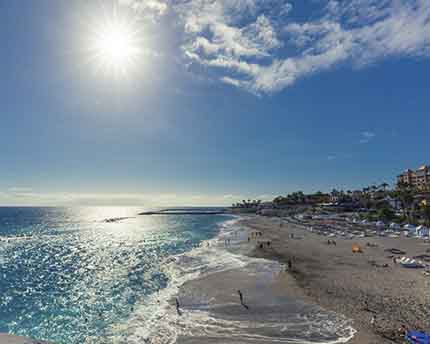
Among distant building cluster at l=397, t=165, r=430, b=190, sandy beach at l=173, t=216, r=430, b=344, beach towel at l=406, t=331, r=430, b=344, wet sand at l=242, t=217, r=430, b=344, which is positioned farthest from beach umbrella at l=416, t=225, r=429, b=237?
distant building cluster at l=397, t=165, r=430, b=190

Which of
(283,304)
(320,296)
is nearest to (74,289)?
(283,304)

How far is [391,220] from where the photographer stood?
212 ft

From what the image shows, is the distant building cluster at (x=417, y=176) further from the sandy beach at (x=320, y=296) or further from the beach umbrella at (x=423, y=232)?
the sandy beach at (x=320, y=296)

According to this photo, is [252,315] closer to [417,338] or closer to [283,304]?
[283,304]

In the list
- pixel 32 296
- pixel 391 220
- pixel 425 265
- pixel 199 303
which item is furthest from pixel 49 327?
pixel 391 220

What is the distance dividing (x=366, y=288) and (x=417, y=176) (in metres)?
146

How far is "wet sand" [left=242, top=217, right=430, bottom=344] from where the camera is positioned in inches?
588

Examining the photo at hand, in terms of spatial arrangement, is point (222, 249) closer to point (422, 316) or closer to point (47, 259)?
point (47, 259)

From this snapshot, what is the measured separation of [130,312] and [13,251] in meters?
41.5

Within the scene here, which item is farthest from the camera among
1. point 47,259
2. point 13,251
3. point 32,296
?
point 13,251

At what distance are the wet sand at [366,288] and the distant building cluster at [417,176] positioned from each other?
4420 inches

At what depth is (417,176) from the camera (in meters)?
134

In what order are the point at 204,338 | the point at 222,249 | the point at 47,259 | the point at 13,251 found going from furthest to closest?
the point at 13,251, the point at 222,249, the point at 47,259, the point at 204,338

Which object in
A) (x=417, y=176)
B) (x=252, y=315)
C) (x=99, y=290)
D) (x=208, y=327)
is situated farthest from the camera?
(x=417, y=176)
